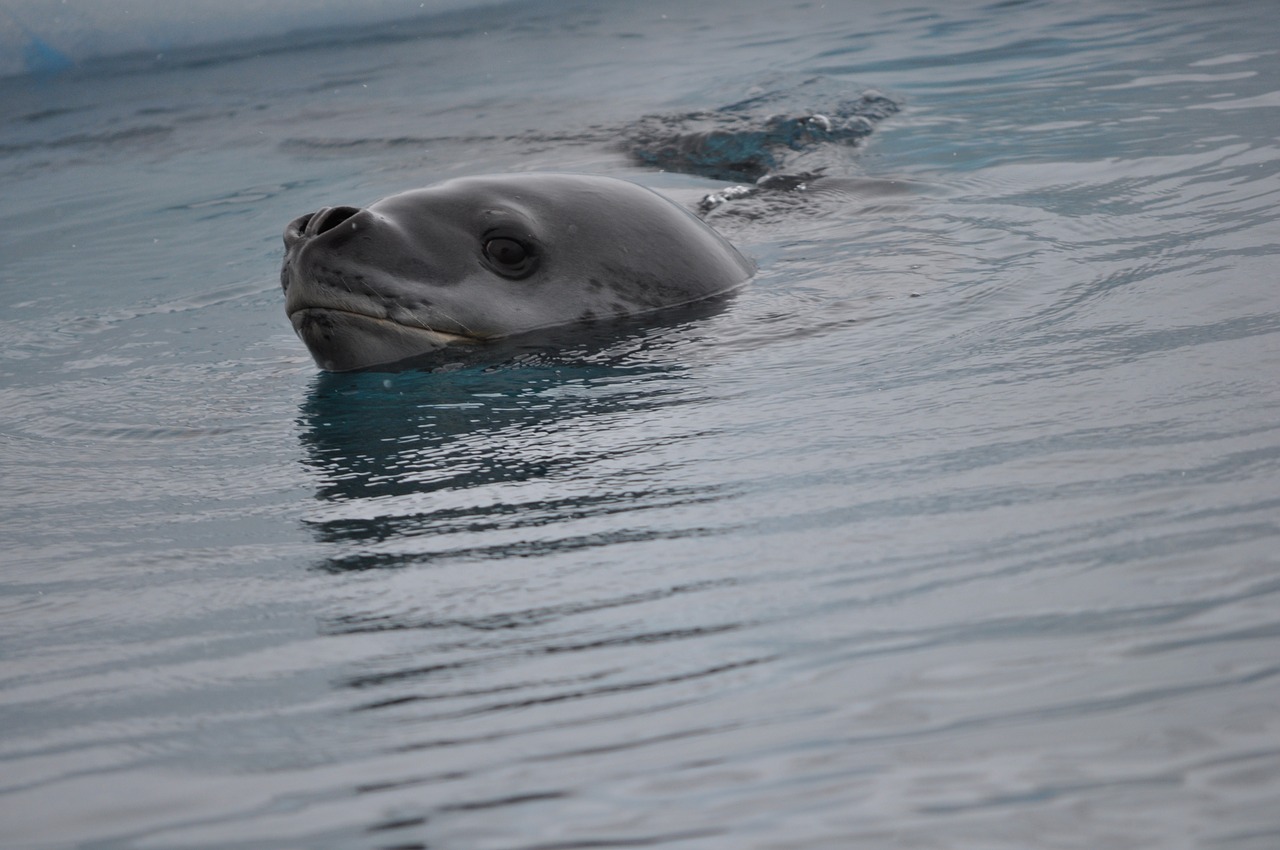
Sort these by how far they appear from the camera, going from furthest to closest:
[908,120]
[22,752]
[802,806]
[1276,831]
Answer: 1. [908,120]
2. [22,752]
3. [802,806]
4. [1276,831]

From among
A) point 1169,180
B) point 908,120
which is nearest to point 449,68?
point 908,120

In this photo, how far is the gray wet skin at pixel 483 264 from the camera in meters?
3.84

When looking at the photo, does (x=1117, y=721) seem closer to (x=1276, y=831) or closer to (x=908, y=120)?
(x=1276, y=831)

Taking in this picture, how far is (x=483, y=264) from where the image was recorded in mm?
4074

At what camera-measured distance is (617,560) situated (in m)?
2.36

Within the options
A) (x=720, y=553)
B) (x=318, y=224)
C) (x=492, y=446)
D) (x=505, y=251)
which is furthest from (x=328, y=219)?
(x=720, y=553)

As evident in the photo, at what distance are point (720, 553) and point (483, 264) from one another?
1944mm

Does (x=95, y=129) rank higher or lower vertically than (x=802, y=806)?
higher

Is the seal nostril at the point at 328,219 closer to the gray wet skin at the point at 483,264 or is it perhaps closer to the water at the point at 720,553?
the gray wet skin at the point at 483,264

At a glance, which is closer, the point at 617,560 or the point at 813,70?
the point at 617,560

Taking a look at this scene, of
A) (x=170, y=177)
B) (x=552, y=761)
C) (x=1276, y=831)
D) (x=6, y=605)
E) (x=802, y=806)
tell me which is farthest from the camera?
(x=170, y=177)

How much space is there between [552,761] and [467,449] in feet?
4.90

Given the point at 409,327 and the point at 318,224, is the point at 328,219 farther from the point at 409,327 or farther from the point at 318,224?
the point at 409,327

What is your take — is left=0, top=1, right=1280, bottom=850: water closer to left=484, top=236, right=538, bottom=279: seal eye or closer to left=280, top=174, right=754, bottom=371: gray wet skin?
left=280, top=174, right=754, bottom=371: gray wet skin
